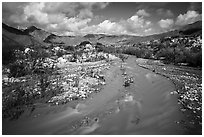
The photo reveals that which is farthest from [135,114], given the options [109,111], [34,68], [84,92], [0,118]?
[34,68]

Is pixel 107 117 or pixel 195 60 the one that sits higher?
pixel 195 60

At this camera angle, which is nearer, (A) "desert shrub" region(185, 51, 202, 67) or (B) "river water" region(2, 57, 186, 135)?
(B) "river water" region(2, 57, 186, 135)

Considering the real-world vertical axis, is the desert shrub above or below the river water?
above

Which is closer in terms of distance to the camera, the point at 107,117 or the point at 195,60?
the point at 107,117

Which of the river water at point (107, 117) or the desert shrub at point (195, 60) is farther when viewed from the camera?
the desert shrub at point (195, 60)

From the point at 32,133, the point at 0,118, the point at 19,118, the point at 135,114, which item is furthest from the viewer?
the point at 135,114

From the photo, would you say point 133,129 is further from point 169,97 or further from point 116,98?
point 169,97

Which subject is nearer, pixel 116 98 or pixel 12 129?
pixel 12 129

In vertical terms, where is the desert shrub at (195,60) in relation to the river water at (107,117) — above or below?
above
